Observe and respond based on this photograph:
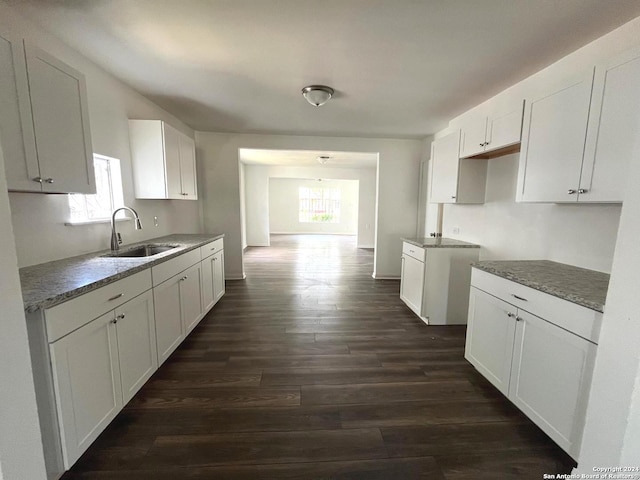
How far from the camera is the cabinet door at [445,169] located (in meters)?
3.06

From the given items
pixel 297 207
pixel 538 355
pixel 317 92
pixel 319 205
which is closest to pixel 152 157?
pixel 317 92

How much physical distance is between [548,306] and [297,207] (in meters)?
10.6

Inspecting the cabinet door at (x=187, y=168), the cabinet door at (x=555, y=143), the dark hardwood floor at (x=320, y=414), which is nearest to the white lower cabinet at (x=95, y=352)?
the dark hardwood floor at (x=320, y=414)

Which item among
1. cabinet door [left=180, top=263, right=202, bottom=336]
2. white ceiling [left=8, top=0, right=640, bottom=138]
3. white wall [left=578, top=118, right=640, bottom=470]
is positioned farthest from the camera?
cabinet door [left=180, top=263, right=202, bottom=336]

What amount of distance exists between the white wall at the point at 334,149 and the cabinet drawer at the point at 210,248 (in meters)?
1.01

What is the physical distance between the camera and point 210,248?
3.33m

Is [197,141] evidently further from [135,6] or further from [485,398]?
[485,398]

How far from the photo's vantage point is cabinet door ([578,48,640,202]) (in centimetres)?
145

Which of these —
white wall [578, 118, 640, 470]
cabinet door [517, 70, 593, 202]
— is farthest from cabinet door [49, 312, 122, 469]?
cabinet door [517, 70, 593, 202]

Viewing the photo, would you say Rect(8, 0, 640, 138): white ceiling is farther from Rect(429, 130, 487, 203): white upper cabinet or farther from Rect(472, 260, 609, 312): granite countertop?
Rect(472, 260, 609, 312): granite countertop

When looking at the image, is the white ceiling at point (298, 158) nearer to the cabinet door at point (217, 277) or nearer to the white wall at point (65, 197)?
the white wall at point (65, 197)

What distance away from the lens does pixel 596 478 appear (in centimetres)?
114

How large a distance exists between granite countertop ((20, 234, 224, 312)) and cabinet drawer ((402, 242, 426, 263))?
2671 mm

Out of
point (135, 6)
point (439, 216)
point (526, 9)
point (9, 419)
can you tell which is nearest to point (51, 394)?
point (9, 419)
